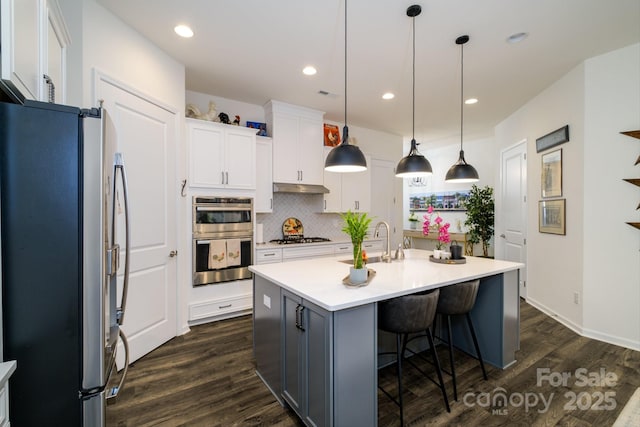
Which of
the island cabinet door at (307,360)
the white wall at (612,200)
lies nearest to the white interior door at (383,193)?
the white wall at (612,200)

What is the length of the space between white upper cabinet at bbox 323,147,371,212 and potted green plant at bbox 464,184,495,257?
7.53 feet

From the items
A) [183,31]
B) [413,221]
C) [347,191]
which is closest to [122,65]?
[183,31]

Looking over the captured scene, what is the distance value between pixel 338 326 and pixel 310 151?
3314mm

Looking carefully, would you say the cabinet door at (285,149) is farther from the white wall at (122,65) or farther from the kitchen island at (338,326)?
the kitchen island at (338,326)

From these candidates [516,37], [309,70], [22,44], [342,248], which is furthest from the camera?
[342,248]

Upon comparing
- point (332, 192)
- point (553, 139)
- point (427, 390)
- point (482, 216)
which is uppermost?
point (553, 139)

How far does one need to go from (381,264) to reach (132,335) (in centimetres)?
229

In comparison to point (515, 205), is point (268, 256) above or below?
below

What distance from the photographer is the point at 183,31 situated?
2.49 meters

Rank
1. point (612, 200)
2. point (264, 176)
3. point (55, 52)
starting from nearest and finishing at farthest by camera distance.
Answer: point (55, 52)
point (612, 200)
point (264, 176)

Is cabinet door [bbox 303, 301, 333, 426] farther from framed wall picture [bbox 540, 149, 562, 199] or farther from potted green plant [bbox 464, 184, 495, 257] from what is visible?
potted green plant [bbox 464, 184, 495, 257]

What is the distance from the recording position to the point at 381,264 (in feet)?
8.40

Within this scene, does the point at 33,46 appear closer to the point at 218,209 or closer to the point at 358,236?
the point at 358,236

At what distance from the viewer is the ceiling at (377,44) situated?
2217 millimetres
